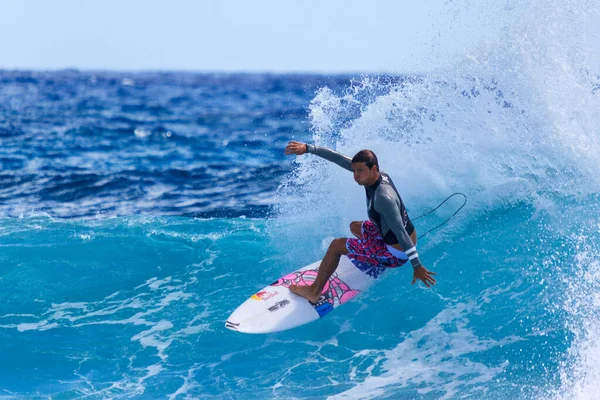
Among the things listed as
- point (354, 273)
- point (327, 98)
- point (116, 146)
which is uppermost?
point (116, 146)

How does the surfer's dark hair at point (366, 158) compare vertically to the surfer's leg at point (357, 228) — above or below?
above

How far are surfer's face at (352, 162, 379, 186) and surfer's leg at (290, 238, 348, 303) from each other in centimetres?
92

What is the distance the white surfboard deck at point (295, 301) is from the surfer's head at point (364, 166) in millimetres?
1676

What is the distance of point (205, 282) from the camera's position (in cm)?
974

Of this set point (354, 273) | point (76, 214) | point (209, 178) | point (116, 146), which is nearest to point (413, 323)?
point (354, 273)

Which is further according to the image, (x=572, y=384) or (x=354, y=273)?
(x=354, y=273)

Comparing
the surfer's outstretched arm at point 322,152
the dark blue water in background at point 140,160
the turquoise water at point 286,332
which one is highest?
the dark blue water in background at point 140,160

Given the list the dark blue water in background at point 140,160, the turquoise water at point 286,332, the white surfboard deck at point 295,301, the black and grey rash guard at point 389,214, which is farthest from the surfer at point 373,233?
the dark blue water in background at point 140,160

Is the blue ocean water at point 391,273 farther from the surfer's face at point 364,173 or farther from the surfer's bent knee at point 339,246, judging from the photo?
the surfer's face at point 364,173

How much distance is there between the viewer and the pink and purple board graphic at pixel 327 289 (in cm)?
798

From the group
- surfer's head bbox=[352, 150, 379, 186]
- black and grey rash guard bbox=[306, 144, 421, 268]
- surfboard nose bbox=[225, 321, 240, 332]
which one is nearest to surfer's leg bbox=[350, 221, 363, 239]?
black and grey rash guard bbox=[306, 144, 421, 268]

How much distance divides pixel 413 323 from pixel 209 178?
12.6 meters

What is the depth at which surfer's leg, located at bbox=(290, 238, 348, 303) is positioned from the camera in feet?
25.4

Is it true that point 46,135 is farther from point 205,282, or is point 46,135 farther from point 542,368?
point 542,368
